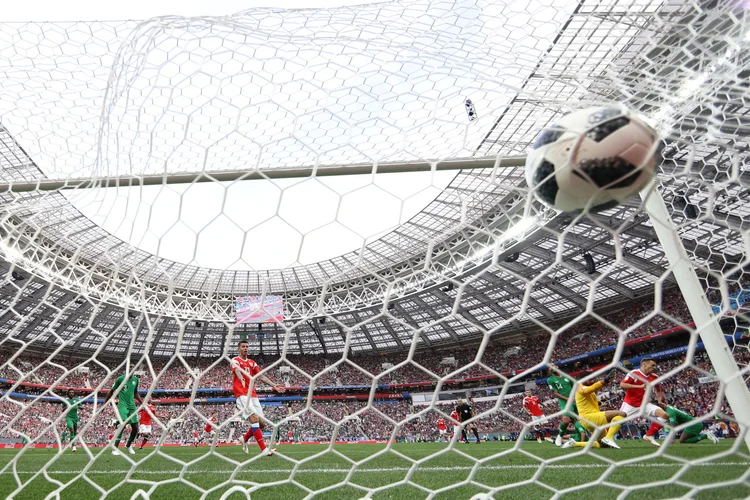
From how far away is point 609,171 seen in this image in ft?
6.22

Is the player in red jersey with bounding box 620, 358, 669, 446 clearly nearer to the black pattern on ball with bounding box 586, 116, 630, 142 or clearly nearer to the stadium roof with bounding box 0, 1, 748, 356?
the stadium roof with bounding box 0, 1, 748, 356

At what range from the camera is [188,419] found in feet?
84.1

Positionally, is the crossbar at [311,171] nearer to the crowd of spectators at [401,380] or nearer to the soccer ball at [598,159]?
the soccer ball at [598,159]

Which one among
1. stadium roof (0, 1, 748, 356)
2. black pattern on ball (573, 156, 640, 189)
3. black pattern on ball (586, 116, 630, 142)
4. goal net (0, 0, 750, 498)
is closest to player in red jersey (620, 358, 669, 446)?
goal net (0, 0, 750, 498)

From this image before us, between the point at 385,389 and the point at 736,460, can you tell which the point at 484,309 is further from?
the point at 736,460

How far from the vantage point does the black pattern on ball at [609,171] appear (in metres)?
1.89

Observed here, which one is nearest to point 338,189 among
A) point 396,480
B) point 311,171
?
point 311,171

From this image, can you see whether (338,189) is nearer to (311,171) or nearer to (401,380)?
(311,171)

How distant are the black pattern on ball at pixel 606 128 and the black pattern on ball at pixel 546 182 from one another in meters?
0.23

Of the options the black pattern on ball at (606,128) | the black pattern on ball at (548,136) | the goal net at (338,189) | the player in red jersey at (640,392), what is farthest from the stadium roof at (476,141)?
the player in red jersey at (640,392)

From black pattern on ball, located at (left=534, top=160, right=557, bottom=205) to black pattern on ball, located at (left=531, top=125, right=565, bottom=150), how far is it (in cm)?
12

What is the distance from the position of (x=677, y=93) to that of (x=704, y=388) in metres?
17.6

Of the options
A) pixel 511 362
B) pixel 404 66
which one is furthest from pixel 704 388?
pixel 404 66

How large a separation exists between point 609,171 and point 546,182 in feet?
0.97
